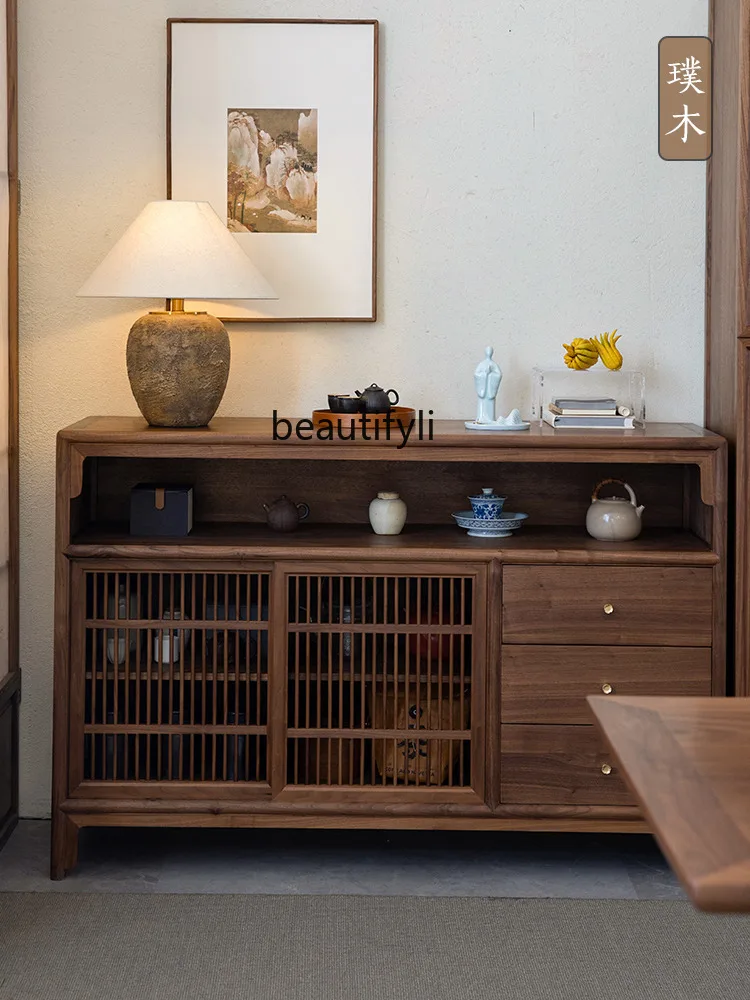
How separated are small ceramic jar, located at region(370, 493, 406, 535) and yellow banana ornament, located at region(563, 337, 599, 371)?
23.1 inches

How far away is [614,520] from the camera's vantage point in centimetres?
306

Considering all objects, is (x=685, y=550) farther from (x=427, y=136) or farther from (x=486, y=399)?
(x=427, y=136)

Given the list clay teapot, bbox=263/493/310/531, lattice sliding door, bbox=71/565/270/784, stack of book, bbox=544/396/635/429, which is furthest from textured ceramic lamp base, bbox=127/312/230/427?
stack of book, bbox=544/396/635/429

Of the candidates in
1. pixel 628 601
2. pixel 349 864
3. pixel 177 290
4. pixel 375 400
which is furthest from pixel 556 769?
pixel 177 290

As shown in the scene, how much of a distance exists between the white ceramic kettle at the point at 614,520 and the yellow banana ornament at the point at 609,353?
332mm

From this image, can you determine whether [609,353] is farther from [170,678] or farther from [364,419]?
[170,678]

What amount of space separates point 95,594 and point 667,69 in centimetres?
203

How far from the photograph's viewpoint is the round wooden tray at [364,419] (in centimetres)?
304

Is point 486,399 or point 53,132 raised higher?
point 53,132

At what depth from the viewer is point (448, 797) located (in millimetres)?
2994

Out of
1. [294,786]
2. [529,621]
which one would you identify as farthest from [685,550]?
[294,786]

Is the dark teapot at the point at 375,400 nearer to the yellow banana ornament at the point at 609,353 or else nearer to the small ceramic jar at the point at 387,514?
the small ceramic jar at the point at 387,514

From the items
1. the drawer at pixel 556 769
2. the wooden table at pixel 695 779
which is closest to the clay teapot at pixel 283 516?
the drawer at pixel 556 769

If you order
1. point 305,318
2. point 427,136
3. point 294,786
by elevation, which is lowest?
point 294,786
